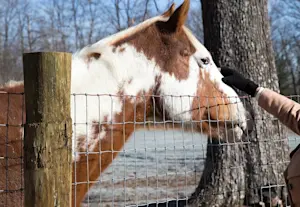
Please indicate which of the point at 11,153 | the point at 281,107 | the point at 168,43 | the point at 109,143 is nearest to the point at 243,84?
the point at 281,107

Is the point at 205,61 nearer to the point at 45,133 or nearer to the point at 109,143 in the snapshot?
the point at 109,143

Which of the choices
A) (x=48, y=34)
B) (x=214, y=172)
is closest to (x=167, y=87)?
(x=214, y=172)

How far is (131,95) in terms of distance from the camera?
2.97 metres

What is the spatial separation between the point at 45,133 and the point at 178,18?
172 centimetres

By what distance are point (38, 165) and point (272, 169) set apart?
3772mm

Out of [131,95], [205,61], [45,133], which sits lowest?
[45,133]

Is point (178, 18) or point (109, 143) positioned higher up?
point (178, 18)

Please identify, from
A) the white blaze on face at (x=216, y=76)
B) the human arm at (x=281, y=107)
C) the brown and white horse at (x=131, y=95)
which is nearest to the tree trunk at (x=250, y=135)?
the white blaze on face at (x=216, y=76)

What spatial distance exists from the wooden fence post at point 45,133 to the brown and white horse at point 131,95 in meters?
0.76

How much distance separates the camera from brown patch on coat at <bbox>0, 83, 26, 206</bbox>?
2.49m

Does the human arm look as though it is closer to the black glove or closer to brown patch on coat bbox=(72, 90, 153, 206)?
the black glove

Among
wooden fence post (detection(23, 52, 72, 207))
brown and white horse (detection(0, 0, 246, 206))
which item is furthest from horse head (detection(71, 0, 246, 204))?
wooden fence post (detection(23, 52, 72, 207))

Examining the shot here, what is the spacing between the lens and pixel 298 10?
1603 inches

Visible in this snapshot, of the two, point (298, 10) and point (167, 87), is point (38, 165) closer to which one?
point (167, 87)
